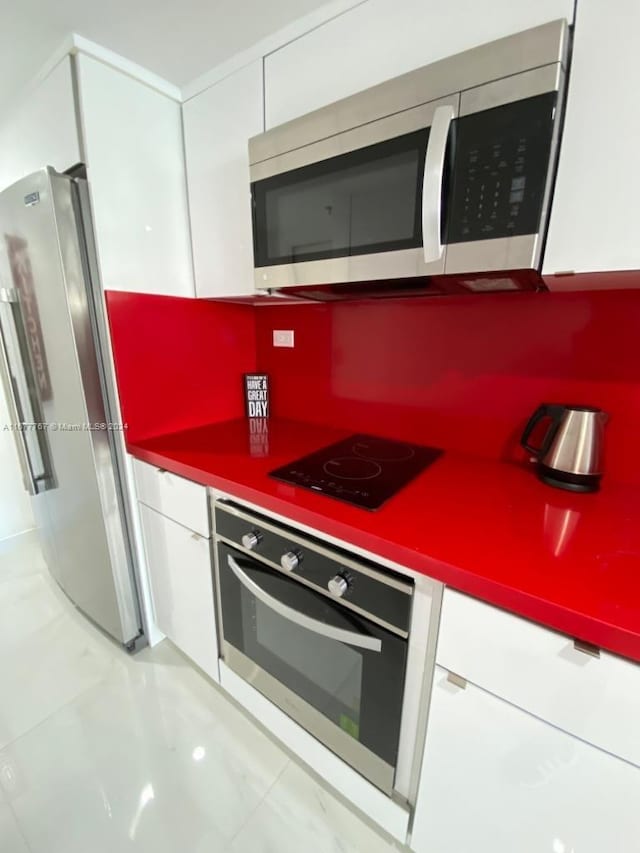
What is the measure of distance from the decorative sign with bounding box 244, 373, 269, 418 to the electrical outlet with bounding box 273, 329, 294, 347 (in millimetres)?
164

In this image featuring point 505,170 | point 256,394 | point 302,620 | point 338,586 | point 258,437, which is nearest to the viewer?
point 505,170

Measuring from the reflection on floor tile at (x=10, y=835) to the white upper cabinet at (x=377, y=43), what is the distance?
6.95ft

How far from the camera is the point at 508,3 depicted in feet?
2.19

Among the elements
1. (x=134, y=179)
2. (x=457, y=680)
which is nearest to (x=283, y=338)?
(x=134, y=179)

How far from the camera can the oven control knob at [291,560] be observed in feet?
2.91

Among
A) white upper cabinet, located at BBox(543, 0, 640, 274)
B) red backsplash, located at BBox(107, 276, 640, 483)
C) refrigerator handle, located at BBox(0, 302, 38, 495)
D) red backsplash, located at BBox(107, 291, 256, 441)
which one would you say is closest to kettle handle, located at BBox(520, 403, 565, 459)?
red backsplash, located at BBox(107, 276, 640, 483)

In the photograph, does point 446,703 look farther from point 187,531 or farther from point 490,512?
point 187,531

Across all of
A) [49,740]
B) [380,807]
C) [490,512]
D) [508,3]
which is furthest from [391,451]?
[49,740]

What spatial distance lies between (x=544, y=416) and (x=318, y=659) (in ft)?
3.08

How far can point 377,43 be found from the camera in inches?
32.1

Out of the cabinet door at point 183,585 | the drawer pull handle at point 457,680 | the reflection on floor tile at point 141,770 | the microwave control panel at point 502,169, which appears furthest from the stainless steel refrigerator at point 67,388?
the drawer pull handle at point 457,680

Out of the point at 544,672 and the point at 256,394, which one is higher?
the point at 256,394

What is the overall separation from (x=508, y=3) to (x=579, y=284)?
1.84 feet

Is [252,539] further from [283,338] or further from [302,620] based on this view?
[283,338]
